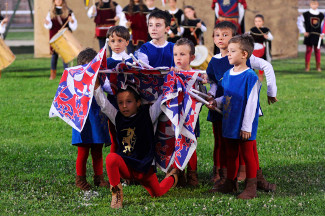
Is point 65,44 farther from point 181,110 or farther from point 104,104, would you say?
point 181,110

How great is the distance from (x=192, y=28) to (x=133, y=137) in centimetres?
895

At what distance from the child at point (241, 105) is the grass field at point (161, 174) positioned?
350mm

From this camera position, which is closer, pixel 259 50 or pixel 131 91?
pixel 131 91

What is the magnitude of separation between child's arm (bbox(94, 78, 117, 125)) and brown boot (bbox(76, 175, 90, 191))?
709 mm

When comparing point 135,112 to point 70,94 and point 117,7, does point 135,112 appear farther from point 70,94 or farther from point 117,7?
point 117,7

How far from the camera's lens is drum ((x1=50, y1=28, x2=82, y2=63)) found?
1291cm

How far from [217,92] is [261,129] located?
278 cm

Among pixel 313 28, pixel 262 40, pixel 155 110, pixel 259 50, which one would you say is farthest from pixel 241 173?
pixel 313 28

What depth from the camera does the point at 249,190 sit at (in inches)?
211

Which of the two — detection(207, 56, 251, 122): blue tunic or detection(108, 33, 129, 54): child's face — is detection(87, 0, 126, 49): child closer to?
detection(108, 33, 129, 54): child's face

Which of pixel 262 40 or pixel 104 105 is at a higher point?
pixel 104 105

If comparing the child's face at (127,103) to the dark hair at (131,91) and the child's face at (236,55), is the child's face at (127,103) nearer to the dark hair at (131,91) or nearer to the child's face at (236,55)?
the dark hair at (131,91)

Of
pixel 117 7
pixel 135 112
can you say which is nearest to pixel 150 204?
pixel 135 112

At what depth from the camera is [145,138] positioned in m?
5.21
